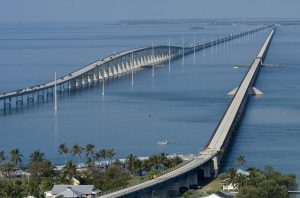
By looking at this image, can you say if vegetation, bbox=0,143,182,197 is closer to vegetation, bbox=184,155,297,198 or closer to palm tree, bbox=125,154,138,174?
palm tree, bbox=125,154,138,174

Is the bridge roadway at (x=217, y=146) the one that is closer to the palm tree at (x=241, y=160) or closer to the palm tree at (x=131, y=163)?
the palm tree at (x=241, y=160)

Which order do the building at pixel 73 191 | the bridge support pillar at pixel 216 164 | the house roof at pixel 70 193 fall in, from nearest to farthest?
the house roof at pixel 70 193 < the building at pixel 73 191 < the bridge support pillar at pixel 216 164

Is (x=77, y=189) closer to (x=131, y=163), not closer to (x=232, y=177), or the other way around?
(x=232, y=177)

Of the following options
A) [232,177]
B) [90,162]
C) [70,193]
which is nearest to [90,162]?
[90,162]

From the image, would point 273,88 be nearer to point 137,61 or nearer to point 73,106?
point 73,106

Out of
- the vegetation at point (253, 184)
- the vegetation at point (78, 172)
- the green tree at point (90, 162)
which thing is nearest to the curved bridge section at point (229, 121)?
the vegetation at point (78, 172)

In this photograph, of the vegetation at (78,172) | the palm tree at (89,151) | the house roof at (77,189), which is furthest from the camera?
the palm tree at (89,151)

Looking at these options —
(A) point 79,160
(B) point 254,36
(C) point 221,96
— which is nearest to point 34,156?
(A) point 79,160
